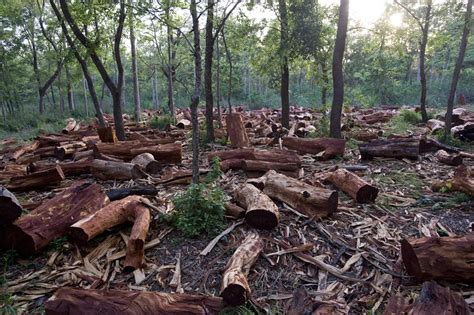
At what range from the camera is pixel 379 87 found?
107 feet

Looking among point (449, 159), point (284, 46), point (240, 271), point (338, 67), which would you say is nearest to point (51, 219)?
point (240, 271)

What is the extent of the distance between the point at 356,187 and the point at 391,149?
2.86m

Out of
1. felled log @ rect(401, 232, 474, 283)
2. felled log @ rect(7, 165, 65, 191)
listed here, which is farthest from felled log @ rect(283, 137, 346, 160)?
Result: felled log @ rect(7, 165, 65, 191)

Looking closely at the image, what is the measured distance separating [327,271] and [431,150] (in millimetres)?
5773

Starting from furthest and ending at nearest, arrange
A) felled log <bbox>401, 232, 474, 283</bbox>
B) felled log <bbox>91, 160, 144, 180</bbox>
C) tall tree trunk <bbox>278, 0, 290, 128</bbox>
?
1. tall tree trunk <bbox>278, 0, 290, 128</bbox>
2. felled log <bbox>91, 160, 144, 180</bbox>
3. felled log <bbox>401, 232, 474, 283</bbox>

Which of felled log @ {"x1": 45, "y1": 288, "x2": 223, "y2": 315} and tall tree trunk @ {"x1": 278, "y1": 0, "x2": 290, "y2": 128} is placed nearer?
felled log @ {"x1": 45, "y1": 288, "x2": 223, "y2": 315}

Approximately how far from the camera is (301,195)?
4383 mm

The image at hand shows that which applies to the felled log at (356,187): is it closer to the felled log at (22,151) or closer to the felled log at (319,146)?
the felled log at (319,146)

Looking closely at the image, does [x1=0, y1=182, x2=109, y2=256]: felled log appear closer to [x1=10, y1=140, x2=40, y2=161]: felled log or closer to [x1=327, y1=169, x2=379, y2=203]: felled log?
[x1=327, y1=169, x2=379, y2=203]: felled log

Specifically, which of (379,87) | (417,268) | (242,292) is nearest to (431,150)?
(417,268)

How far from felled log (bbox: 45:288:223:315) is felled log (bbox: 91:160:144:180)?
11.6 feet

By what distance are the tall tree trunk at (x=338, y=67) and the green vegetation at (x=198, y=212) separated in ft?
19.2

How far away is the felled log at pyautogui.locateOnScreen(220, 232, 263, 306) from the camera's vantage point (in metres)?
2.71

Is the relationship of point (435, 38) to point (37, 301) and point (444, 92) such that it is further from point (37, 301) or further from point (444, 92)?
point (444, 92)
